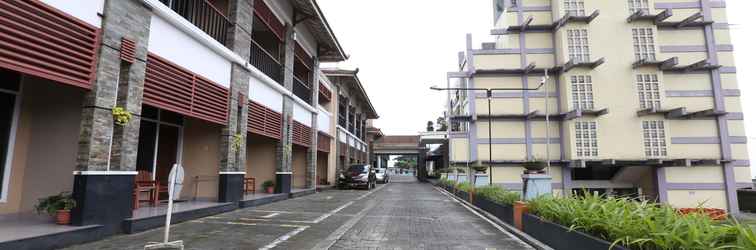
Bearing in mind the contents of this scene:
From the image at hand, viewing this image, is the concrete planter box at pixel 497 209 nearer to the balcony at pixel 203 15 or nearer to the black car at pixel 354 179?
the balcony at pixel 203 15

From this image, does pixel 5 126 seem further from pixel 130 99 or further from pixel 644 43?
pixel 644 43

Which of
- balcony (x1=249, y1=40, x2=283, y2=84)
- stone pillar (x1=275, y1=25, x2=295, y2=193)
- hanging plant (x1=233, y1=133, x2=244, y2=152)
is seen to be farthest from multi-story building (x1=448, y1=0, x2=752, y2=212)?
hanging plant (x1=233, y1=133, x2=244, y2=152)

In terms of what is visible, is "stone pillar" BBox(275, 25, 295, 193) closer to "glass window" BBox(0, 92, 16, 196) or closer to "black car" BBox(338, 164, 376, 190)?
"black car" BBox(338, 164, 376, 190)

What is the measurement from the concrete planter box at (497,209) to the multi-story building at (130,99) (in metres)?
7.74

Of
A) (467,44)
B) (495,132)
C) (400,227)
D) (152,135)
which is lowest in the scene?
(400,227)

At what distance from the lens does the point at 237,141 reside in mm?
11773

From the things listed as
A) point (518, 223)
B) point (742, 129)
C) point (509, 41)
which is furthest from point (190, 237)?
A: point (742, 129)

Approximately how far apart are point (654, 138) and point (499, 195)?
781 inches

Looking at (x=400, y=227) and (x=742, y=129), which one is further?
(x=742, y=129)

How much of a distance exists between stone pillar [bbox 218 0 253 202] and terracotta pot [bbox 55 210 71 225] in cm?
485

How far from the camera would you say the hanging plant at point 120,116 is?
7.08 meters

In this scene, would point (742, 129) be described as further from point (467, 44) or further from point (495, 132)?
point (467, 44)

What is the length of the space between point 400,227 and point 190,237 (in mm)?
4486

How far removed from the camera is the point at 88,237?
6410 millimetres
